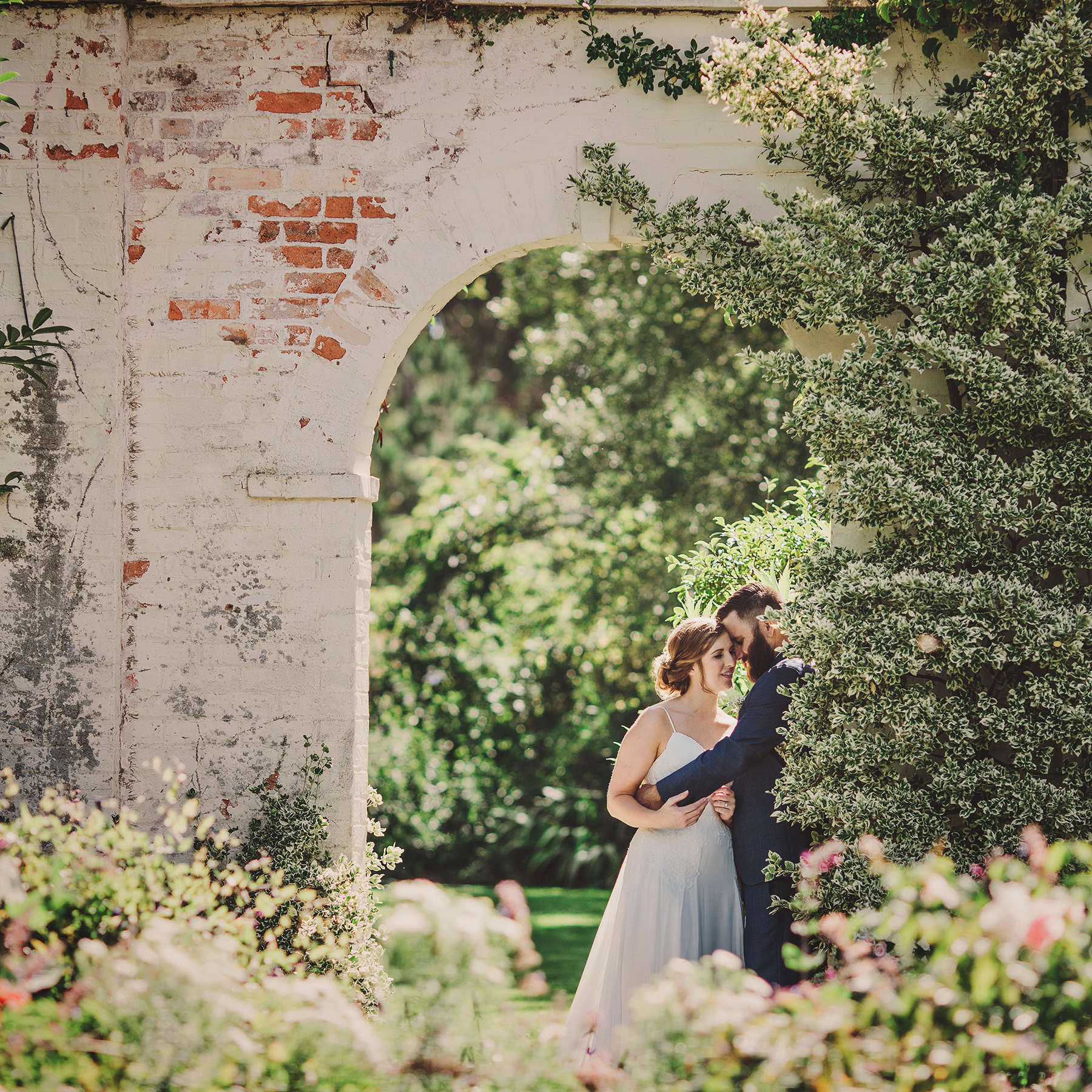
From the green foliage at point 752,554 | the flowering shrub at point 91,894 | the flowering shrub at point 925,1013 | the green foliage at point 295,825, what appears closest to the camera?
the flowering shrub at point 925,1013

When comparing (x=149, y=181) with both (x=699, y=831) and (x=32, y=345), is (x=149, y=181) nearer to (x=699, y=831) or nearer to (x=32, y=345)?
(x=32, y=345)

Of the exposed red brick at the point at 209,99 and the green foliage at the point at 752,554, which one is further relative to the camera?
the green foliage at the point at 752,554

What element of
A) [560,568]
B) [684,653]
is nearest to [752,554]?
[684,653]

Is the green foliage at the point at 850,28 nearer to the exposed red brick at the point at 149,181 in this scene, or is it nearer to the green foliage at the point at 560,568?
the exposed red brick at the point at 149,181

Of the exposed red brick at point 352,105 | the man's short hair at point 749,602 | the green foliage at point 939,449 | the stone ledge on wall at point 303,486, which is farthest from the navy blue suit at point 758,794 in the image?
the exposed red brick at point 352,105

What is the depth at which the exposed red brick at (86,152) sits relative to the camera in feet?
13.9

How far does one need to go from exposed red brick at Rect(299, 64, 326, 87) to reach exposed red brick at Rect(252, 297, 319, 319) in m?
0.83

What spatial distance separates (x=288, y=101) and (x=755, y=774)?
304 centimetres

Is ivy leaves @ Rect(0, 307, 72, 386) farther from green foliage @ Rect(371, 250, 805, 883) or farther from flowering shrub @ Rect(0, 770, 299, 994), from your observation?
green foliage @ Rect(371, 250, 805, 883)

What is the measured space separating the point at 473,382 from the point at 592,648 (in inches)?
265

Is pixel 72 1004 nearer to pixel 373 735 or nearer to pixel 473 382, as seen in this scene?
pixel 373 735

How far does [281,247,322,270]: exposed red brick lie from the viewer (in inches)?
166

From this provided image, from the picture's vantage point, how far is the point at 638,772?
3902 millimetres

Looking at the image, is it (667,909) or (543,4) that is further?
(543,4)
